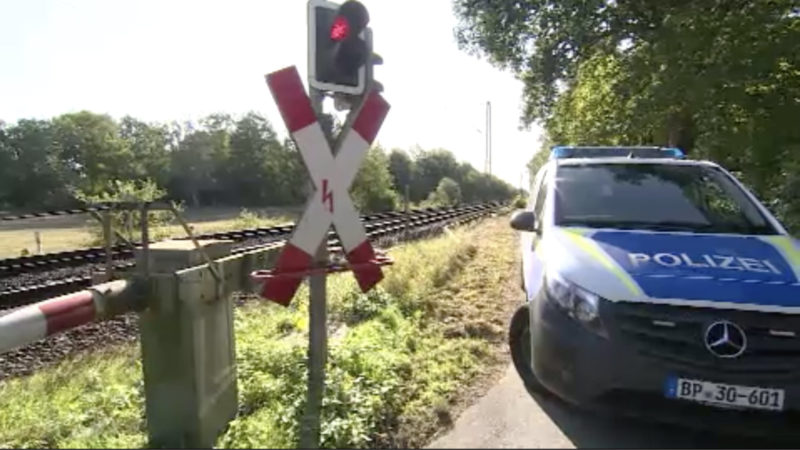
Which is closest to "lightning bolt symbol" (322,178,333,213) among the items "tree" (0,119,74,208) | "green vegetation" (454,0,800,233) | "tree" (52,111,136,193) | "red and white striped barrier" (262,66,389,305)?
"red and white striped barrier" (262,66,389,305)

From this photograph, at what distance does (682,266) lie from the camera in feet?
12.5

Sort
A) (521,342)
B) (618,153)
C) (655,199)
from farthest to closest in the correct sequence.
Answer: (618,153)
(655,199)
(521,342)

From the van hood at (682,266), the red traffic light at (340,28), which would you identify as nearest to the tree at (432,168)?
the van hood at (682,266)

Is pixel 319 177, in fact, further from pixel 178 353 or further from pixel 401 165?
pixel 401 165

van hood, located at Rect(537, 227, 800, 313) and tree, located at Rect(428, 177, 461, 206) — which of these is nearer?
van hood, located at Rect(537, 227, 800, 313)

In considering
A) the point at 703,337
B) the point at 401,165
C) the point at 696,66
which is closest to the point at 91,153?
the point at 401,165

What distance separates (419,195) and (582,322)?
9204 centimetres

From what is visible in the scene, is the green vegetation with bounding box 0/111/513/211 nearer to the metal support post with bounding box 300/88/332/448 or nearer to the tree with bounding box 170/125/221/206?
the tree with bounding box 170/125/221/206

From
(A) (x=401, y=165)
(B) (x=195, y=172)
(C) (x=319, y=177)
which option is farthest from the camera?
(A) (x=401, y=165)

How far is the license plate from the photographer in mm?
3340

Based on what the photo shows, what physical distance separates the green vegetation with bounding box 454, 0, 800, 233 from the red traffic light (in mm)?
6884

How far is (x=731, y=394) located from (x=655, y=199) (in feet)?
6.59

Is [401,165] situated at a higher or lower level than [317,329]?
higher

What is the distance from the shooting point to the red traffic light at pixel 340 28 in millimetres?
3826
